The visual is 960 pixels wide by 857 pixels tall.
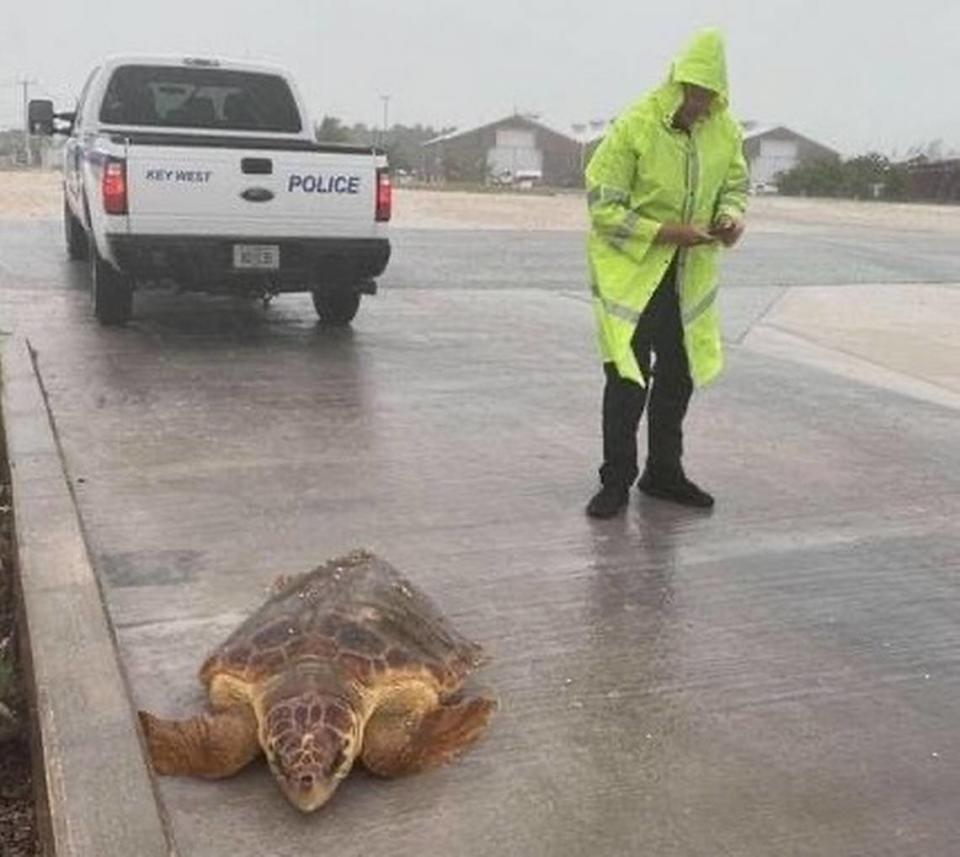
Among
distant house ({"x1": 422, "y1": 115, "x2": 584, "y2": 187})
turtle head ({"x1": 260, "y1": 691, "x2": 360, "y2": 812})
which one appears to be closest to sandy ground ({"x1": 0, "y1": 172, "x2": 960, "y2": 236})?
turtle head ({"x1": 260, "y1": 691, "x2": 360, "y2": 812})

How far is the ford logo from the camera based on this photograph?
913 cm

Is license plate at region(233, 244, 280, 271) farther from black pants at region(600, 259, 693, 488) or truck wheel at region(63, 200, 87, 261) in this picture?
truck wheel at region(63, 200, 87, 261)

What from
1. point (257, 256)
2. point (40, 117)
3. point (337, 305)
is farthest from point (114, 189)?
point (40, 117)

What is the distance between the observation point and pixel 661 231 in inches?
210

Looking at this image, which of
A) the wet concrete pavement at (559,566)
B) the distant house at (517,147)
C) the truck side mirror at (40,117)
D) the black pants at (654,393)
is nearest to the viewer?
the wet concrete pavement at (559,566)

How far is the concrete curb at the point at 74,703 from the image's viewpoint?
3.06 m

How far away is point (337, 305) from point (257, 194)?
1.45 meters

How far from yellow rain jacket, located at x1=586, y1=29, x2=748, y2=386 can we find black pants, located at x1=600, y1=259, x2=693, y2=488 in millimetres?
89

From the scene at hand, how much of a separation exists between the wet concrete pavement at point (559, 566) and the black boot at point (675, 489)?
9 cm

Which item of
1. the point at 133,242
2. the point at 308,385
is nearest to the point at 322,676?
the point at 308,385

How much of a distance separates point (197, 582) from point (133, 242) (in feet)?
15.6

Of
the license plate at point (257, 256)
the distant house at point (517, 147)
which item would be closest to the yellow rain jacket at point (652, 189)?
the license plate at point (257, 256)

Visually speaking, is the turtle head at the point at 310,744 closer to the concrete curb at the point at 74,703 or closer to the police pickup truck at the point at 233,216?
the concrete curb at the point at 74,703

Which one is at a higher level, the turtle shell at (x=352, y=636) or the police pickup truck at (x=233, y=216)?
the police pickup truck at (x=233, y=216)
